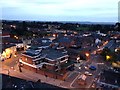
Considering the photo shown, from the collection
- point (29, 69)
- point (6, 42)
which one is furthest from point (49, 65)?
point (6, 42)

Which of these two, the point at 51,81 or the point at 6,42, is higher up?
the point at 6,42

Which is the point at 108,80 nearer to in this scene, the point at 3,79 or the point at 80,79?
the point at 80,79

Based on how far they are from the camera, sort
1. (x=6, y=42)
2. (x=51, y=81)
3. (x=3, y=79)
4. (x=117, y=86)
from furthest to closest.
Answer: (x=6, y=42)
(x=51, y=81)
(x=3, y=79)
(x=117, y=86)

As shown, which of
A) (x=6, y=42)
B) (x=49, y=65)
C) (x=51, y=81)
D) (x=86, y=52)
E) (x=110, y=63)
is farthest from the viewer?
(x=6, y=42)

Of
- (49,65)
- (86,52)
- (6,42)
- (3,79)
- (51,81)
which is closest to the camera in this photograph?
(3,79)

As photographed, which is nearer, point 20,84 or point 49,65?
point 20,84

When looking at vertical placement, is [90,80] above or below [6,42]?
below

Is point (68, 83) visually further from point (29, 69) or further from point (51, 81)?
point (29, 69)

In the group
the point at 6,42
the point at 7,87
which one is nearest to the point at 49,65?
the point at 7,87

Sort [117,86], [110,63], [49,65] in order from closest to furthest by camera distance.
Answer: [117,86], [49,65], [110,63]
